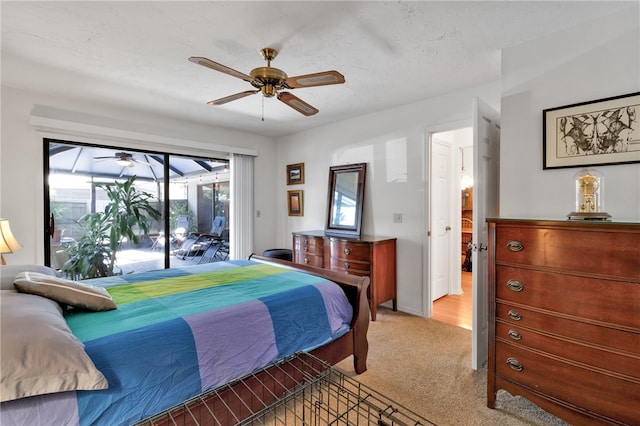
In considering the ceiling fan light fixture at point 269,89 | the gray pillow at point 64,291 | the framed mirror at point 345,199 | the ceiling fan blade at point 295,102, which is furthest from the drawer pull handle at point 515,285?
the gray pillow at point 64,291

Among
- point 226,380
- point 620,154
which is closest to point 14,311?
point 226,380

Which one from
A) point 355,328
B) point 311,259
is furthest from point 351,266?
point 355,328

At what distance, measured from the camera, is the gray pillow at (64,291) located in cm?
151

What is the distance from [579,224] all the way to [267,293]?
179 centimetres

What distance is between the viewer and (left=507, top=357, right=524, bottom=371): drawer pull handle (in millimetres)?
1750

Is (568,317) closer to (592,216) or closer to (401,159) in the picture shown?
(592,216)

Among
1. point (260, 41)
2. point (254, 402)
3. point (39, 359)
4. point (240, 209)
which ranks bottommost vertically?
point (254, 402)

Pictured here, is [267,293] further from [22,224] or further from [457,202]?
[457,202]

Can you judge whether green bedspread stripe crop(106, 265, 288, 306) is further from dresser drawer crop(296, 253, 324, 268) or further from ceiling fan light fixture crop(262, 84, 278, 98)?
ceiling fan light fixture crop(262, 84, 278, 98)

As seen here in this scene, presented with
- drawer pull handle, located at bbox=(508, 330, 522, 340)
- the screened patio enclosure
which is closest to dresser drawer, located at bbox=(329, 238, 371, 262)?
drawer pull handle, located at bbox=(508, 330, 522, 340)

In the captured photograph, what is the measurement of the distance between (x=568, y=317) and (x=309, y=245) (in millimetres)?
2877

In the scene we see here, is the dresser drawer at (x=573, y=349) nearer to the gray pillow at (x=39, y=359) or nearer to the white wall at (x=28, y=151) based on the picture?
the gray pillow at (x=39, y=359)

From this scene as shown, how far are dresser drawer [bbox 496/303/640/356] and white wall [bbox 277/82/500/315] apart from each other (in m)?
1.65

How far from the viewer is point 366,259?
3359 mm
